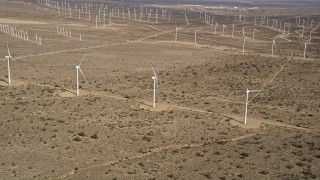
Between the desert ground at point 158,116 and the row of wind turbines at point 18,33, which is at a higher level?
the row of wind turbines at point 18,33

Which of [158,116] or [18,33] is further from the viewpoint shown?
[18,33]

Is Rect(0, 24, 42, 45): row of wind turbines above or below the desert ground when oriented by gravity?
above

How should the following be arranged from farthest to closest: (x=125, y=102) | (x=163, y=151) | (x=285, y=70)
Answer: (x=285, y=70)
(x=125, y=102)
(x=163, y=151)

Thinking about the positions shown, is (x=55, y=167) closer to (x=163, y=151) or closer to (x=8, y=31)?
(x=163, y=151)

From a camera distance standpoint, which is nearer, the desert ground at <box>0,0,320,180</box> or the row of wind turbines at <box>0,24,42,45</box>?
the desert ground at <box>0,0,320,180</box>

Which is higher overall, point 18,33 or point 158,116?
point 18,33

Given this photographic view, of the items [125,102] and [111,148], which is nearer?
[111,148]

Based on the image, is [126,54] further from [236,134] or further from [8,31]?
[236,134]

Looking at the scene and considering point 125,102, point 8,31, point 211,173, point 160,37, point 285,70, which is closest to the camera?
point 211,173

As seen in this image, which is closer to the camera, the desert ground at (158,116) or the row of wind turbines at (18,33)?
the desert ground at (158,116)

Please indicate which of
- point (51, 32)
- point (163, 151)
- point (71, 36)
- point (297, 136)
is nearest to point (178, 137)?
point (163, 151)
